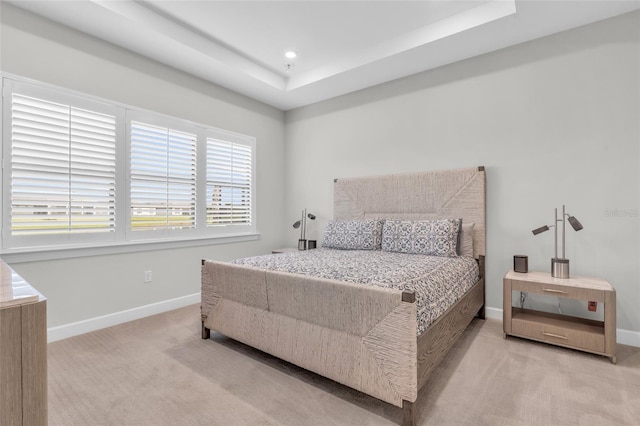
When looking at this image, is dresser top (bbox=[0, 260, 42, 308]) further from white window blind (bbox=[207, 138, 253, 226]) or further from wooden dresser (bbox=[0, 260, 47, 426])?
white window blind (bbox=[207, 138, 253, 226])

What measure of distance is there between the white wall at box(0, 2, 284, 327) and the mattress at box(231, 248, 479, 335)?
4.35ft

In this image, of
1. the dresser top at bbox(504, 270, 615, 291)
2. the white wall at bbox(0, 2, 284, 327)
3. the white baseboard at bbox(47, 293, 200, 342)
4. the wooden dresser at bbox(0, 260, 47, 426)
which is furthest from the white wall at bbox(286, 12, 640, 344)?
the wooden dresser at bbox(0, 260, 47, 426)

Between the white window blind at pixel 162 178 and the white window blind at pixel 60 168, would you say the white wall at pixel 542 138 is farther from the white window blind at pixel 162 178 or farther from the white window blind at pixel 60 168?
the white window blind at pixel 60 168

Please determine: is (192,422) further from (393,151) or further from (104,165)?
(393,151)

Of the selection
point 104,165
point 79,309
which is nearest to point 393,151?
point 104,165

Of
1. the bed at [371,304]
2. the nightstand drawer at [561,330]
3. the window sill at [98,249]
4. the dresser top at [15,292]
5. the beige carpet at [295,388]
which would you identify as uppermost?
the dresser top at [15,292]

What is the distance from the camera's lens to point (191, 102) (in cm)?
352

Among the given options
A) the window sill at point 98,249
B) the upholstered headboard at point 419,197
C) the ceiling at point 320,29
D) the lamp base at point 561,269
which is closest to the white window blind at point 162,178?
the window sill at point 98,249

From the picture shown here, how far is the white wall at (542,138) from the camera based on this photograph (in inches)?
97.9

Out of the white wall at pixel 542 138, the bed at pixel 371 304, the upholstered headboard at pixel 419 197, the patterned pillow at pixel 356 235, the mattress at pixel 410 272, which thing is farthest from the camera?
the patterned pillow at pixel 356 235

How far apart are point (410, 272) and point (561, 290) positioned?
4.02ft

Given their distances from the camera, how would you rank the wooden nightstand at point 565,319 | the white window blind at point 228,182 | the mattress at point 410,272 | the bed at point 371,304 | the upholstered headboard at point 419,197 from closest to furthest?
the bed at point 371,304 → the mattress at point 410,272 → the wooden nightstand at point 565,319 → the upholstered headboard at point 419,197 → the white window blind at point 228,182

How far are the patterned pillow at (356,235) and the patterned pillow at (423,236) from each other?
0.36 feet

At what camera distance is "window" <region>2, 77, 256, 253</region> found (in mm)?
2412
